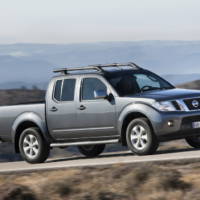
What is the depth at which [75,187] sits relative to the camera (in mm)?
13172

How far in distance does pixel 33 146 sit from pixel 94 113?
1.78 meters

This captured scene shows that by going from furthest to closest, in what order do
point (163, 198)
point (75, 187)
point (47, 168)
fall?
1. point (47, 168)
2. point (75, 187)
3. point (163, 198)

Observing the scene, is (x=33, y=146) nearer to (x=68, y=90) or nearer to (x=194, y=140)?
(x=68, y=90)

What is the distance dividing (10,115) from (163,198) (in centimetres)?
667

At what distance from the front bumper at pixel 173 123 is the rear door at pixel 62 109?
6.57ft

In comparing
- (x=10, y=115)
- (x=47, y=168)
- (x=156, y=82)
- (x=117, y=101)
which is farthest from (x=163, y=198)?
(x=10, y=115)

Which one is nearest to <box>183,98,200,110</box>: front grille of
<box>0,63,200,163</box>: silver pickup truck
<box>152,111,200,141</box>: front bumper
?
<box>0,63,200,163</box>: silver pickup truck

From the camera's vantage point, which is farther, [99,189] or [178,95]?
[178,95]

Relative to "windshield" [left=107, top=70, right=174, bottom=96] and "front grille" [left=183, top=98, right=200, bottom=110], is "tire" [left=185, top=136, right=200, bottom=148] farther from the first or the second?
"front grille" [left=183, top=98, right=200, bottom=110]

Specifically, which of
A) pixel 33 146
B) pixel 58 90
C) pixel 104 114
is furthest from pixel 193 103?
pixel 33 146

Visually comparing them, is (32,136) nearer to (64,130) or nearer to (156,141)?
(64,130)

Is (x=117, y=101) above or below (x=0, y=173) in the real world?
above

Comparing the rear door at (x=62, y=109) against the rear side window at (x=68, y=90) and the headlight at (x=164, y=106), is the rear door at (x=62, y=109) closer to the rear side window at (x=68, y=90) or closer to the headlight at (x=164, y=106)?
the rear side window at (x=68, y=90)

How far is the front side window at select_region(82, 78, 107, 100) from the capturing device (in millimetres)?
17062
